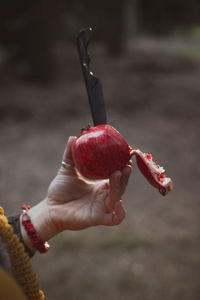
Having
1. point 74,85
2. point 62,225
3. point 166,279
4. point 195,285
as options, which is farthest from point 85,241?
point 74,85

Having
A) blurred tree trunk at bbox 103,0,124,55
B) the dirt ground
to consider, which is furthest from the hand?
blurred tree trunk at bbox 103,0,124,55

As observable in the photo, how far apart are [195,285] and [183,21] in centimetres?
1984

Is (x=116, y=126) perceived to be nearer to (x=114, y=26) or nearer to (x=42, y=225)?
(x=42, y=225)

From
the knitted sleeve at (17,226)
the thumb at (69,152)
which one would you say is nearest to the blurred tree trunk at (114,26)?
the thumb at (69,152)

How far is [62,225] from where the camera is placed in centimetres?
163

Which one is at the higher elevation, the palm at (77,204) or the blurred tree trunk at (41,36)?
the blurred tree trunk at (41,36)

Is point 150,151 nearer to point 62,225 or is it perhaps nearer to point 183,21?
point 62,225

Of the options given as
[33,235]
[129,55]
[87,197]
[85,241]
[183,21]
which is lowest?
[85,241]

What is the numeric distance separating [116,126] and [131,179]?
2236 mm

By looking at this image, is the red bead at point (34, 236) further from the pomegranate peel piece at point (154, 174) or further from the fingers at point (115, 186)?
the pomegranate peel piece at point (154, 174)

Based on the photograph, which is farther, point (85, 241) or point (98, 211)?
point (85, 241)

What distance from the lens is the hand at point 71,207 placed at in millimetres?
1597

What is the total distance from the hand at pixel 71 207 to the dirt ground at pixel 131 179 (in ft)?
5.89

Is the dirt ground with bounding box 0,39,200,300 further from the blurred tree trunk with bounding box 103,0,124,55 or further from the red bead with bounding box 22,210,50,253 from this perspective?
the blurred tree trunk with bounding box 103,0,124,55
